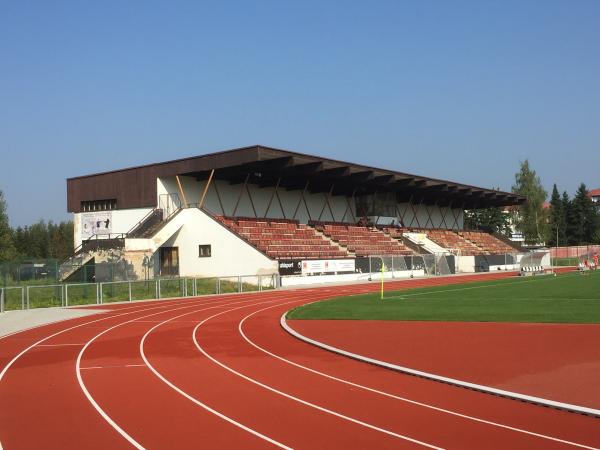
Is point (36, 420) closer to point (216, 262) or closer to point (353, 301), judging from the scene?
point (353, 301)

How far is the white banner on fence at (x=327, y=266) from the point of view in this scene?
133 feet

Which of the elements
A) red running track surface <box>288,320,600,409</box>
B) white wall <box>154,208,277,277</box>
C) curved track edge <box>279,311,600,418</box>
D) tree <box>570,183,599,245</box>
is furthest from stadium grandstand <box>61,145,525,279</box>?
tree <box>570,183,599,245</box>

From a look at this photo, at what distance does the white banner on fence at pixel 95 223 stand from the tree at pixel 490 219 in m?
64.8

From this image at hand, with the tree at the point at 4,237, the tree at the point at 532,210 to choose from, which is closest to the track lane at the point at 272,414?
the tree at the point at 4,237

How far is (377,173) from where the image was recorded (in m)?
51.8

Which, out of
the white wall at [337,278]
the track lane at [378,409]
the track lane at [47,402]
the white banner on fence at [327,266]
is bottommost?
the track lane at [378,409]

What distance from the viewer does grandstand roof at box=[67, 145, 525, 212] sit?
1614 inches

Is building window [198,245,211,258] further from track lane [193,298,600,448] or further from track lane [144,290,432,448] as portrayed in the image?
track lane [144,290,432,448]

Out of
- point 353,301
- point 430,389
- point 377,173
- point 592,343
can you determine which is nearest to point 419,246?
point 377,173

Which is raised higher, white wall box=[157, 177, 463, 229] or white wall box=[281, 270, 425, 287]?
white wall box=[157, 177, 463, 229]

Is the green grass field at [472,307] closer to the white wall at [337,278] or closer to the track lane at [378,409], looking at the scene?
the track lane at [378,409]

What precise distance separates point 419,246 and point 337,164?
603 inches

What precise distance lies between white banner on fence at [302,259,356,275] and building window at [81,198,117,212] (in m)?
17.2

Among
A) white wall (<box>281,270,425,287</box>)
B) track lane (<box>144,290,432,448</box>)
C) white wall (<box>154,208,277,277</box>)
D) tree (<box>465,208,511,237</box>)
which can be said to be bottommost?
track lane (<box>144,290,432,448</box>)
